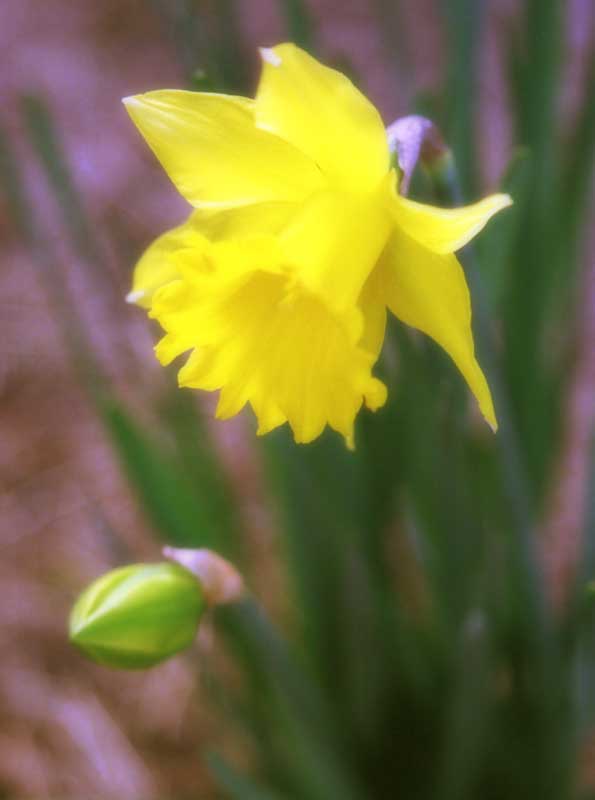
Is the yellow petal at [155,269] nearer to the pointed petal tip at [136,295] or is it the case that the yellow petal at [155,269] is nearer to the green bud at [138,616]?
the pointed petal tip at [136,295]

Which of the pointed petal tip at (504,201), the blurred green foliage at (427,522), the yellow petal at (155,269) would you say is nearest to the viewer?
the pointed petal tip at (504,201)

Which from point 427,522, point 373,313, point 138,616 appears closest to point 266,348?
point 373,313

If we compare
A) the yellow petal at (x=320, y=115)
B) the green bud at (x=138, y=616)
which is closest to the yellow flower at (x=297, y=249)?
the yellow petal at (x=320, y=115)

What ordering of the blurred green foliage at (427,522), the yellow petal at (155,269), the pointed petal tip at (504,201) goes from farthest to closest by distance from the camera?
the blurred green foliage at (427,522), the yellow petal at (155,269), the pointed petal tip at (504,201)

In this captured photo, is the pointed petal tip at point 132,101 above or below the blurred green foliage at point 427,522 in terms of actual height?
above

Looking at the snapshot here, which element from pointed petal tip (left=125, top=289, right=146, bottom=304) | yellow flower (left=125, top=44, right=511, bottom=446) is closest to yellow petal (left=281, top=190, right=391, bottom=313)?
yellow flower (left=125, top=44, right=511, bottom=446)

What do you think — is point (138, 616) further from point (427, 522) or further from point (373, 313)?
point (427, 522)
